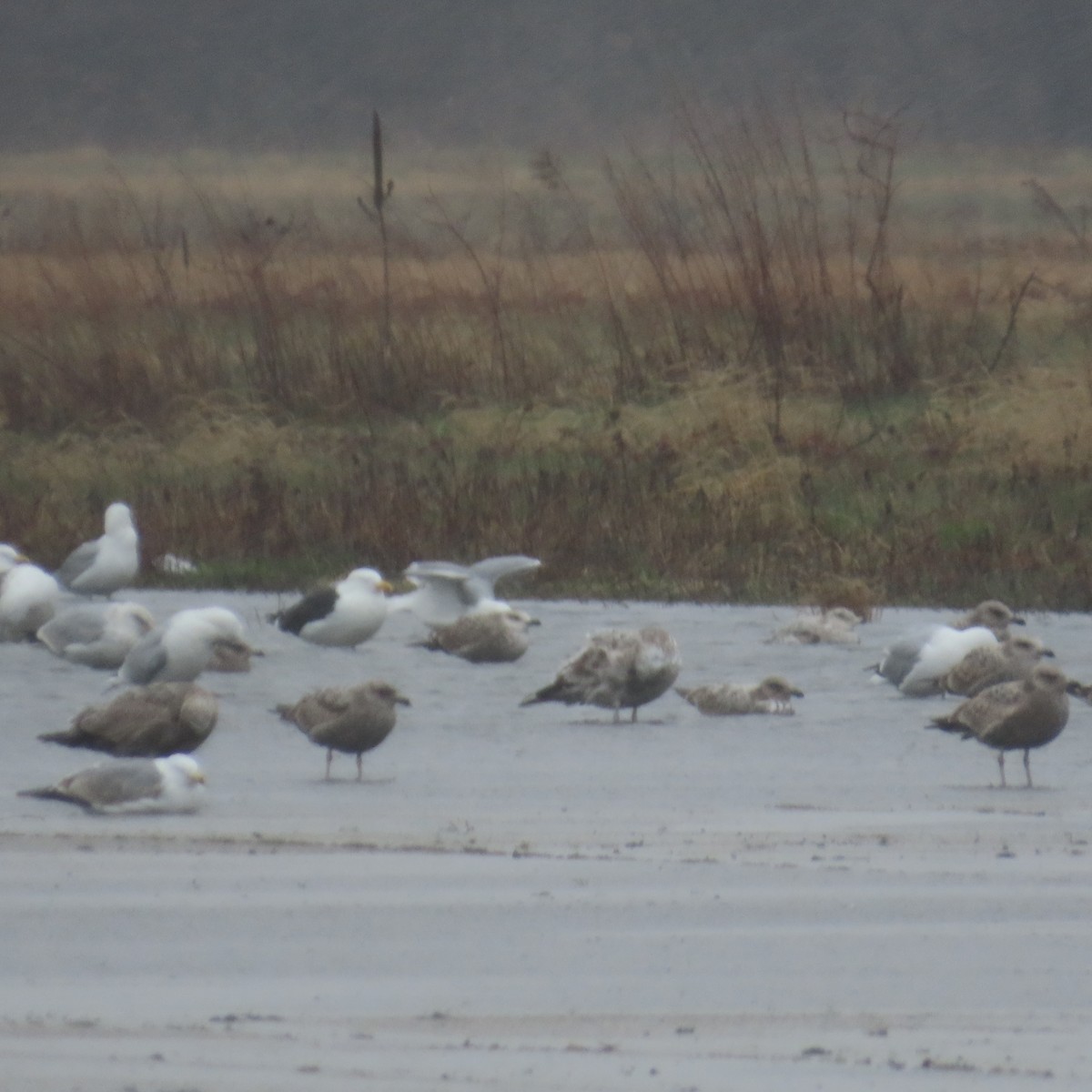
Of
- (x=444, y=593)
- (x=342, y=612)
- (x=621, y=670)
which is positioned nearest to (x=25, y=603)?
(x=342, y=612)

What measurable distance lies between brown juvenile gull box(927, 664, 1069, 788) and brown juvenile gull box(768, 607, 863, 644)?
3455mm

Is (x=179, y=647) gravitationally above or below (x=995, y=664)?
above

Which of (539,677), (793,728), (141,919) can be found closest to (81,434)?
(539,677)

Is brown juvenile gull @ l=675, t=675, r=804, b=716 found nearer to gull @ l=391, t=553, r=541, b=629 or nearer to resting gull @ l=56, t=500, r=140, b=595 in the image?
gull @ l=391, t=553, r=541, b=629

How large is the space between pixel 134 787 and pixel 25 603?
4439 millimetres

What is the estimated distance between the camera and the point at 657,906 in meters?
6.07

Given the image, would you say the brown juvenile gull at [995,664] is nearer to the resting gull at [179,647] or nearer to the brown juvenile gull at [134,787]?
the resting gull at [179,647]

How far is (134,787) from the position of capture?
727cm

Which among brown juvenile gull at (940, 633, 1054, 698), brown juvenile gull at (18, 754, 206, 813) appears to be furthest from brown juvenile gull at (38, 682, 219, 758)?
brown juvenile gull at (940, 633, 1054, 698)

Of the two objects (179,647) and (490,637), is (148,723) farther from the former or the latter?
(490,637)

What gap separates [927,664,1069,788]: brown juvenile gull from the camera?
8055 mm

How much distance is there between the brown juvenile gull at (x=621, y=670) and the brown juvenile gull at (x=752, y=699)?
0.23m

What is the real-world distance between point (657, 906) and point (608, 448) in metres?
11.9

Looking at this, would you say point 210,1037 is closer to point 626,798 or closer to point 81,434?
point 626,798
